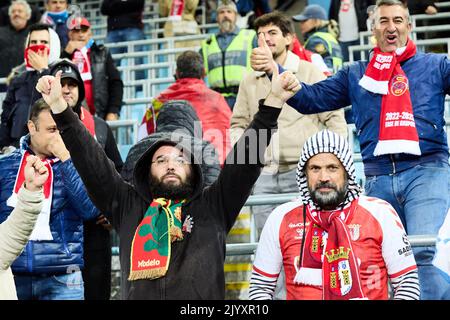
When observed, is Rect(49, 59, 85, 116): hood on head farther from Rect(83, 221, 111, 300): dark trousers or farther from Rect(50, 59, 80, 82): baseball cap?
Rect(83, 221, 111, 300): dark trousers

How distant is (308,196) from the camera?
7188 mm

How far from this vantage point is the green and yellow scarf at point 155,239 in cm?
664

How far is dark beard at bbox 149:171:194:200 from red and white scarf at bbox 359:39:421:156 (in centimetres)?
143

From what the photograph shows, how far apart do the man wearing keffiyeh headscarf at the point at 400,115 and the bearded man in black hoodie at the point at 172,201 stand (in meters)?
1.09

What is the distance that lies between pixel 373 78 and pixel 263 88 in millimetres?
1658

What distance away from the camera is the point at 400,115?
305 inches

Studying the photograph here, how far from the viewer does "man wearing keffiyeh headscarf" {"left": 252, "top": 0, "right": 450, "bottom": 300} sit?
299 inches

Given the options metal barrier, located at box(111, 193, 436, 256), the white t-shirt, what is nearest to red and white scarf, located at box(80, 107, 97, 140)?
metal barrier, located at box(111, 193, 436, 256)

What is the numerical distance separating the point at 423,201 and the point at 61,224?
225cm

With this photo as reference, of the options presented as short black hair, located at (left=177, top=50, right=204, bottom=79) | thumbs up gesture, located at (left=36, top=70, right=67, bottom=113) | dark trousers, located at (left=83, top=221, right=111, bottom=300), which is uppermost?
thumbs up gesture, located at (left=36, top=70, right=67, bottom=113)

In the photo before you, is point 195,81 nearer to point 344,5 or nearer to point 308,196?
point 308,196

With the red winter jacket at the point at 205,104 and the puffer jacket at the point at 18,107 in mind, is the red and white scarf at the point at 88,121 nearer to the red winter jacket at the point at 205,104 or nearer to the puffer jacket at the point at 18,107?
the puffer jacket at the point at 18,107

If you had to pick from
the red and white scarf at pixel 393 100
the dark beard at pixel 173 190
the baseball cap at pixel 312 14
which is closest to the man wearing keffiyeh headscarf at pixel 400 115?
the red and white scarf at pixel 393 100

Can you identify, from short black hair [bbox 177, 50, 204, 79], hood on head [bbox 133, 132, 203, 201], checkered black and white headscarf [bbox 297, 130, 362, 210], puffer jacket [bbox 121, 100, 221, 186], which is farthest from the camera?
short black hair [bbox 177, 50, 204, 79]
